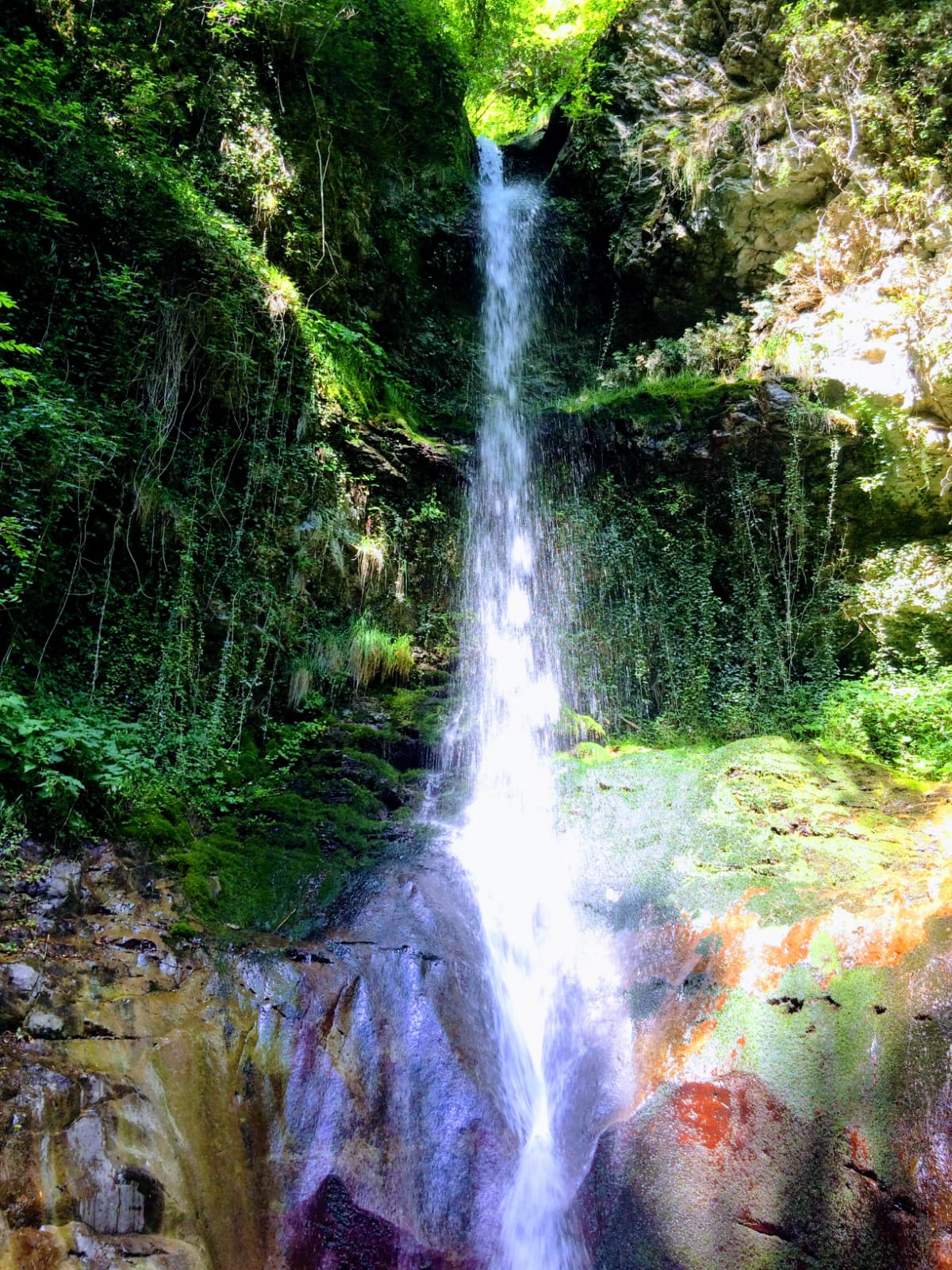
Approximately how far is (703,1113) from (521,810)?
2971mm

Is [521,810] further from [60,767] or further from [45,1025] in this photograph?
[45,1025]

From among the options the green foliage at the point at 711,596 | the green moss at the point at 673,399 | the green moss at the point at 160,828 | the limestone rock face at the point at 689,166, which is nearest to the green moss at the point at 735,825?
the green foliage at the point at 711,596

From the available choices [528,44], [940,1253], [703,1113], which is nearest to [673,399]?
[703,1113]

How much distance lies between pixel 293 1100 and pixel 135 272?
21.5 feet

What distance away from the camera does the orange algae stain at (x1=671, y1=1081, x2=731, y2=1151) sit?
11.8ft

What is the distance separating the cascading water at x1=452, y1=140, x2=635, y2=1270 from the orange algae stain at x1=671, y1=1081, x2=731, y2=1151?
1.53 feet

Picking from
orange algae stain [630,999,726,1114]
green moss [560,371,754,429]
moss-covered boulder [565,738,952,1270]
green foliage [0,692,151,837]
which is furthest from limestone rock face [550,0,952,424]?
green foliage [0,692,151,837]

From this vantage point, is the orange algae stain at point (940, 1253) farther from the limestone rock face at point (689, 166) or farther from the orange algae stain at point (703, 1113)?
the limestone rock face at point (689, 166)

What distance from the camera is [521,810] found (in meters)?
6.40

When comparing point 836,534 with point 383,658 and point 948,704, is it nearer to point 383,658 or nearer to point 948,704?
point 948,704

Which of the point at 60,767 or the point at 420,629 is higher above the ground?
the point at 420,629

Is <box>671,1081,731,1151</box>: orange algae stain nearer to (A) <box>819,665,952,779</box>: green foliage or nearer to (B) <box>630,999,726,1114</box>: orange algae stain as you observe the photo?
(B) <box>630,999,726,1114</box>: orange algae stain

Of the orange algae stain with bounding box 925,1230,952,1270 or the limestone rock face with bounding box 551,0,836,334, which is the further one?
the limestone rock face with bounding box 551,0,836,334

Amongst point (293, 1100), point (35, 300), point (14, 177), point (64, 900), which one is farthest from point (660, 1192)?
point (14, 177)
